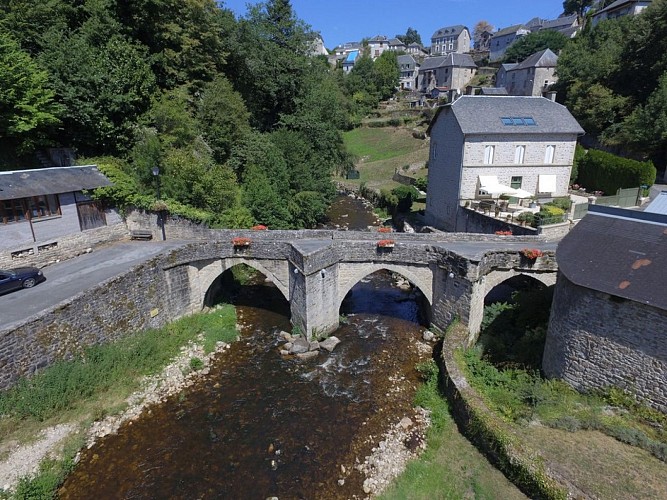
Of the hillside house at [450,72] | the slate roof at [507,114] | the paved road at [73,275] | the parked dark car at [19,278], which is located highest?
the hillside house at [450,72]

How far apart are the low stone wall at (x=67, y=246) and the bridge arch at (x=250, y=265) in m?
6.14

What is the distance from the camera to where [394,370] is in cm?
1703

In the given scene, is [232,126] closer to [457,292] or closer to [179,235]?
[179,235]

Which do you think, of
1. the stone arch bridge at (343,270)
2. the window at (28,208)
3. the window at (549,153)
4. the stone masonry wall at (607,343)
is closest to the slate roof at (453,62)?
the window at (549,153)

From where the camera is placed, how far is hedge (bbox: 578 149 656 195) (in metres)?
29.0

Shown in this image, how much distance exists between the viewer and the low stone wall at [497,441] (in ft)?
31.4

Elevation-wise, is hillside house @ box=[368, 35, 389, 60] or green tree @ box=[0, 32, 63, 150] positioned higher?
hillside house @ box=[368, 35, 389, 60]

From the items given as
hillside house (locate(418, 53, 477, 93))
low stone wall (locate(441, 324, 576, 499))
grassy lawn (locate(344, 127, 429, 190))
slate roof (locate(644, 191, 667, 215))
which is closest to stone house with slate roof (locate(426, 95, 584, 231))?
slate roof (locate(644, 191, 667, 215))

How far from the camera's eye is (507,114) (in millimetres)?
28922

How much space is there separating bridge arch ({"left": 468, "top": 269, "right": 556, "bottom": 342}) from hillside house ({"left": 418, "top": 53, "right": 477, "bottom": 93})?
7166 centimetres

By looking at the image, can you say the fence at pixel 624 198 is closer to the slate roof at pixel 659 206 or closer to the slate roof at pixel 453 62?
the slate roof at pixel 659 206

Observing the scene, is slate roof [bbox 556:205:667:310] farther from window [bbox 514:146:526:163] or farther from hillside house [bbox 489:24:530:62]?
hillside house [bbox 489:24:530:62]

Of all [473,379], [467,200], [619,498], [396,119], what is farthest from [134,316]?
[396,119]

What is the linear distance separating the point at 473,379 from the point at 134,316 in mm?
14016
